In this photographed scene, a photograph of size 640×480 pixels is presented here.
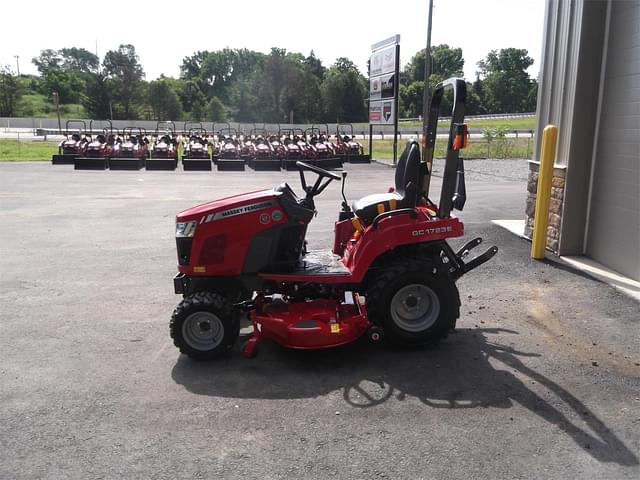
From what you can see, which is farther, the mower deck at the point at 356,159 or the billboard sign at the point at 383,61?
the mower deck at the point at 356,159

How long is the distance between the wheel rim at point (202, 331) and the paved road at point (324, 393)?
20cm

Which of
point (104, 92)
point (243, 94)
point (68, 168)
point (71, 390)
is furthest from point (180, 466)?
point (243, 94)

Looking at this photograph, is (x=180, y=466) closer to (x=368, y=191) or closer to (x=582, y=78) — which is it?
(x=582, y=78)

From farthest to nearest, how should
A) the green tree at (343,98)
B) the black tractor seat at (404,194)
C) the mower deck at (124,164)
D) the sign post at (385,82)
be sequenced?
the green tree at (343,98)
the sign post at (385,82)
the mower deck at (124,164)
the black tractor seat at (404,194)

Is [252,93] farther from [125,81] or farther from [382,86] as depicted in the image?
[382,86]

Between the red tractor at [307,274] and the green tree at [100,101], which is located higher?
the green tree at [100,101]

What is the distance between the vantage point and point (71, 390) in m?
4.27

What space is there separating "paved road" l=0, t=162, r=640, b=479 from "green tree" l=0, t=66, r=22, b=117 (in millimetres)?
78214

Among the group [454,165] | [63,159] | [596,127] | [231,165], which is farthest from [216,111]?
[454,165]

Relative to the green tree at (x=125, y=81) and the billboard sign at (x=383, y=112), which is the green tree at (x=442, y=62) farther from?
the billboard sign at (x=383, y=112)

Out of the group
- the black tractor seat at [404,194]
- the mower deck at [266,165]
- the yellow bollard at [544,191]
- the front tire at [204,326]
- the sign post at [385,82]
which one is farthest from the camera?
the sign post at [385,82]

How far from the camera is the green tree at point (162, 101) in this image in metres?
74.9

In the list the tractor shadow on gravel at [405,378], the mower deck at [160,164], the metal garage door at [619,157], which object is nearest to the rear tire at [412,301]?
the tractor shadow on gravel at [405,378]

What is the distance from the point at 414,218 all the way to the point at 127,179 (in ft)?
50.2
